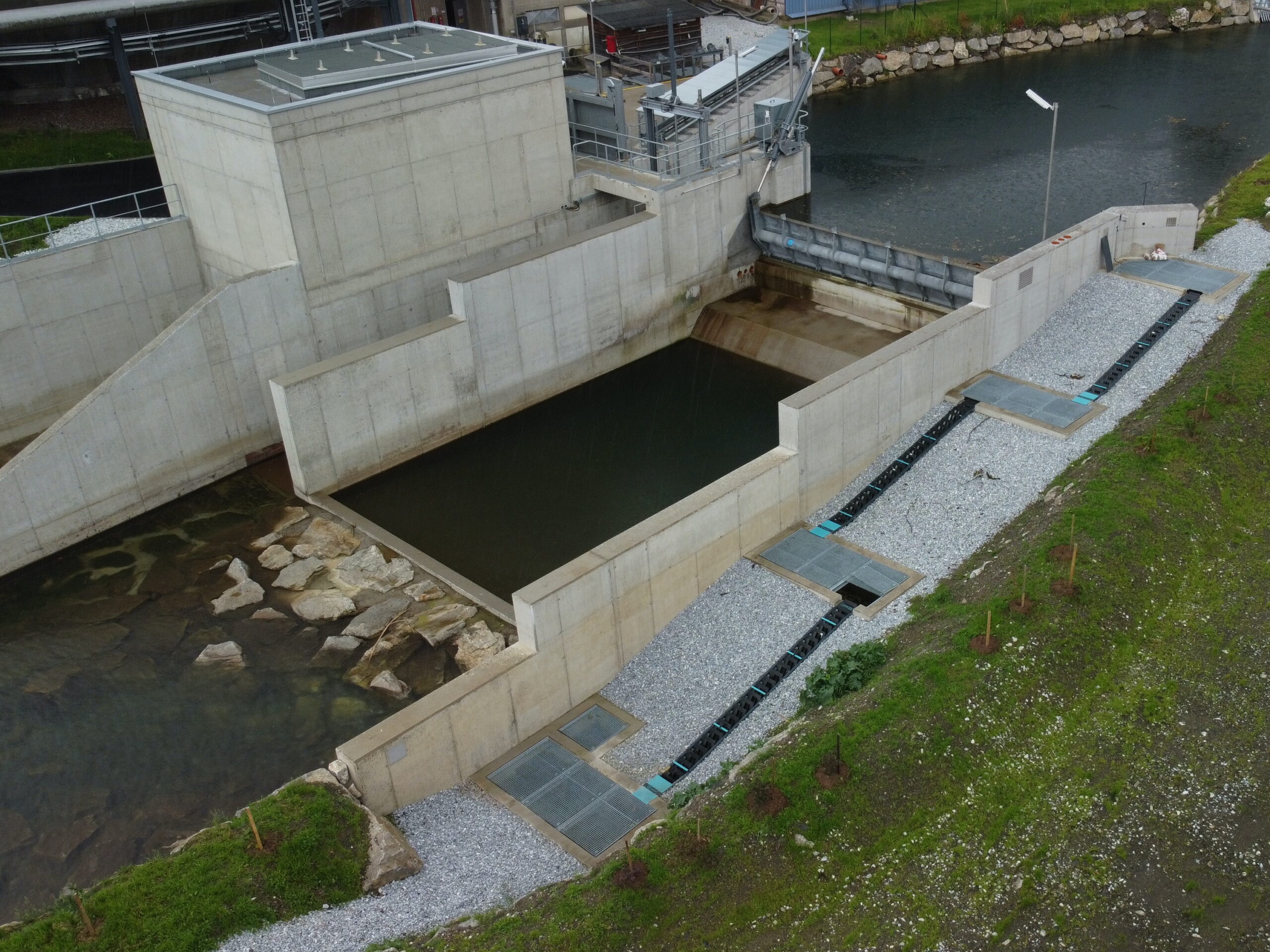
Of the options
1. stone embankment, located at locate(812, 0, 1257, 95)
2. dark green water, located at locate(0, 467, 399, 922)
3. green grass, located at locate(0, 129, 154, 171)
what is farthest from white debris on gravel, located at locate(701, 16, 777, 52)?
dark green water, located at locate(0, 467, 399, 922)

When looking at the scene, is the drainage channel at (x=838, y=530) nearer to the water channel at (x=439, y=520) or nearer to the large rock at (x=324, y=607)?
the water channel at (x=439, y=520)

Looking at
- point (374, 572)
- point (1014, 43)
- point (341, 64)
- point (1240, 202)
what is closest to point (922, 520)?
point (374, 572)

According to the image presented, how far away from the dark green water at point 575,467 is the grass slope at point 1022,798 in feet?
28.1

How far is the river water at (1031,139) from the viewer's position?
35.8 metres

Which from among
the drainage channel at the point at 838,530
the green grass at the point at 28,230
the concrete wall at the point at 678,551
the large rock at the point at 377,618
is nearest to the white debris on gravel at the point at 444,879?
the concrete wall at the point at 678,551

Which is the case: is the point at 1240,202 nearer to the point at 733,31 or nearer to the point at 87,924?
the point at 733,31

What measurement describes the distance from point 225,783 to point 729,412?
15118 mm

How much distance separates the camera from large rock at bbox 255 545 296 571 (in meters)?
25.1

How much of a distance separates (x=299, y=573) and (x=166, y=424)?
5.32 meters

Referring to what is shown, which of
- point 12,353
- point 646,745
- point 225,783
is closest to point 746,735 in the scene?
point 646,745

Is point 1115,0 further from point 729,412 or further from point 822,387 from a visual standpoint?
point 822,387

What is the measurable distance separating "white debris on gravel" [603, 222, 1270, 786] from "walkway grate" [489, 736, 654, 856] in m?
0.58

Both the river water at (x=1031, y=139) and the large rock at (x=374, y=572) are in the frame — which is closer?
the large rock at (x=374, y=572)

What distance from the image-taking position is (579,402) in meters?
31.5
